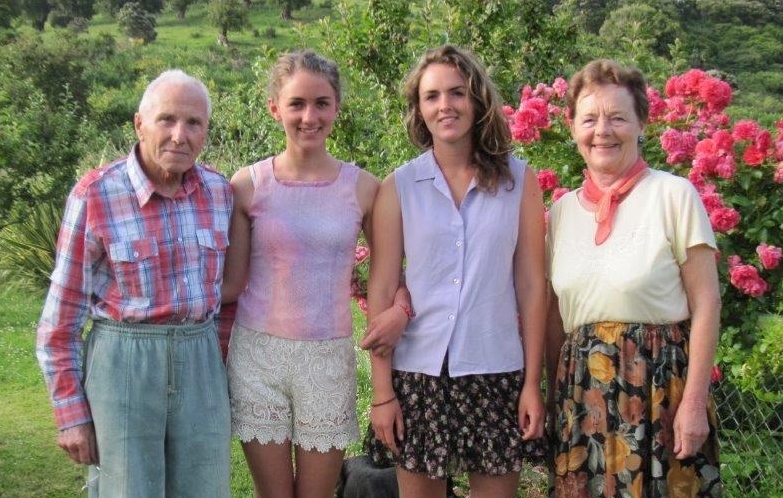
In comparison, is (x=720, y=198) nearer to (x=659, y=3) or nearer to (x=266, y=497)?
(x=266, y=497)

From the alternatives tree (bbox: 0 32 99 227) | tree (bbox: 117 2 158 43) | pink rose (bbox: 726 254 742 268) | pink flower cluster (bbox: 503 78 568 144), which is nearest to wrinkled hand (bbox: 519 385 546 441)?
pink rose (bbox: 726 254 742 268)

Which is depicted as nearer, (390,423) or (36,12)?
(390,423)

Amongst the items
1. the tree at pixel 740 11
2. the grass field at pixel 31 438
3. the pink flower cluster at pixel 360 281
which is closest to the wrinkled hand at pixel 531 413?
the pink flower cluster at pixel 360 281

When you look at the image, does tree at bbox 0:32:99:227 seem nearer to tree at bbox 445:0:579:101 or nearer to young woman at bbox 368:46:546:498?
tree at bbox 445:0:579:101

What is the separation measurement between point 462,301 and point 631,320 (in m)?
0.49

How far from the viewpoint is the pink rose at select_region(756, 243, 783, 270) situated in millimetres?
3508

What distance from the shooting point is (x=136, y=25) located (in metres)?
35.5

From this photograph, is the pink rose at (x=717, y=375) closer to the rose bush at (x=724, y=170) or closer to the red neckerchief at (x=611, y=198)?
the rose bush at (x=724, y=170)

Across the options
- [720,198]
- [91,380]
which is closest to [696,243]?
[720,198]

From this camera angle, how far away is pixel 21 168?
262 inches

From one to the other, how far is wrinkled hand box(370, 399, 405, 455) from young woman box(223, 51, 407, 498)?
16 centimetres

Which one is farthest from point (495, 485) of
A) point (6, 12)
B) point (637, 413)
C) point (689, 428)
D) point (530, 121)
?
point (6, 12)

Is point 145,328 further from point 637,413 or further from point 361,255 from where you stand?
point 361,255

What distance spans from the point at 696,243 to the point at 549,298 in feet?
1.74
